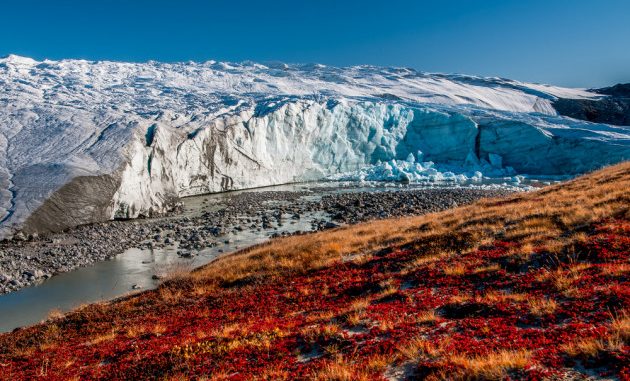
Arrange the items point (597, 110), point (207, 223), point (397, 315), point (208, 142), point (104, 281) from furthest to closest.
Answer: point (597, 110), point (208, 142), point (207, 223), point (104, 281), point (397, 315)

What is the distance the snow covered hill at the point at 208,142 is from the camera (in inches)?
1208

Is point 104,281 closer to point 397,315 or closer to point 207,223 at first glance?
point 207,223

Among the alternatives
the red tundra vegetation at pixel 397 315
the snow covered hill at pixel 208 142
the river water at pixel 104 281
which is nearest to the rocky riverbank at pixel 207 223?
the river water at pixel 104 281

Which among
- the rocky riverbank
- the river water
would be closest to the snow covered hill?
the rocky riverbank

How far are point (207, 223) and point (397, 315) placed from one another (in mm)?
24261

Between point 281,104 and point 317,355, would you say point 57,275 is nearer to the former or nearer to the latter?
point 317,355

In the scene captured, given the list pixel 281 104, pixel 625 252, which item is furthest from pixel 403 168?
pixel 625 252

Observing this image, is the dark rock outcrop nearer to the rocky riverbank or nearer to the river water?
the rocky riverbank

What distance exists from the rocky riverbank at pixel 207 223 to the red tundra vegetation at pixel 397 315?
9202 millimetres

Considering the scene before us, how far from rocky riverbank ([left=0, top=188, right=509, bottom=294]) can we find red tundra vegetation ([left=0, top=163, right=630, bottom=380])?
9202mm

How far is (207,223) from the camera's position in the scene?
30.3 m

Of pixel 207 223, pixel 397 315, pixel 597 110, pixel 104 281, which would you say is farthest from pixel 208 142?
pixel 597 110

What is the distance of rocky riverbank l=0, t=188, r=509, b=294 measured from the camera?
822 inches

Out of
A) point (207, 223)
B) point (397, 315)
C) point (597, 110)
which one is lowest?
point (207, 223)
